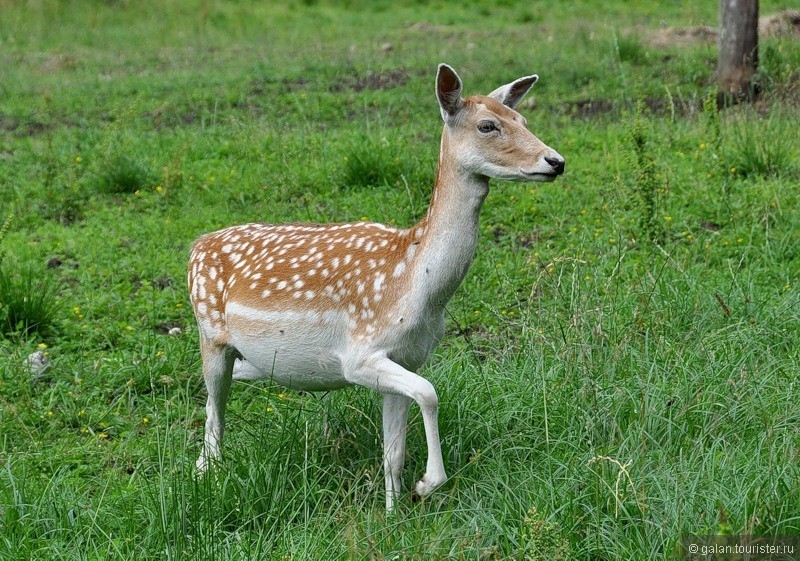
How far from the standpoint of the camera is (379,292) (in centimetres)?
476

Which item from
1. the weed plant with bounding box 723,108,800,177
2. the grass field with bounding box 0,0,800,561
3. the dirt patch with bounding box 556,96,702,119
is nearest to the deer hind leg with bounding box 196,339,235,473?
the grass field with bounding box 0,0,800,561

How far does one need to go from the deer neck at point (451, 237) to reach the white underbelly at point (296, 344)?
0.45 meters

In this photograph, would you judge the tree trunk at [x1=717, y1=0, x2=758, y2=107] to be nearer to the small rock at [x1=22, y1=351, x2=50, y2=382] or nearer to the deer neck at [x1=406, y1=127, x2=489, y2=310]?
the deer neck at [x1=406, y1=127, x2=489, y2=310]

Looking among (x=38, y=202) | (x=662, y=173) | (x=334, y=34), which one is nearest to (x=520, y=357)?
(x=662, y=173)

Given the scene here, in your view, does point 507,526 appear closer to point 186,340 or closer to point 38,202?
point 186,340

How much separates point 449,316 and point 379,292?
7.72 ft

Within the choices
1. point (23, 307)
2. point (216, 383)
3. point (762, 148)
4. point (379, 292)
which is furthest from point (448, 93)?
point (762, 148)

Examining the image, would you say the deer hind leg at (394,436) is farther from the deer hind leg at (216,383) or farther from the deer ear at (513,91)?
the deer ear at (513,91)

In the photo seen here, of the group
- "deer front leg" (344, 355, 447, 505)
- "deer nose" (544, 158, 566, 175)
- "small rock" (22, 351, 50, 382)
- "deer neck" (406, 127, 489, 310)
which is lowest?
"small rock" (22, 351, 50, 382)

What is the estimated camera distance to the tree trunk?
34.1ft

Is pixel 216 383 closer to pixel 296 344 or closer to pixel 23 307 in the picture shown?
pixel 296 344

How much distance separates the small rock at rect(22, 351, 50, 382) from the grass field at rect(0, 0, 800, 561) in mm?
49

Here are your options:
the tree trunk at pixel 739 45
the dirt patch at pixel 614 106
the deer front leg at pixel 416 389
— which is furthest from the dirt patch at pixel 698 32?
the deer front leg at pixel 416 389

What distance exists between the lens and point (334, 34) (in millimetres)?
16438
